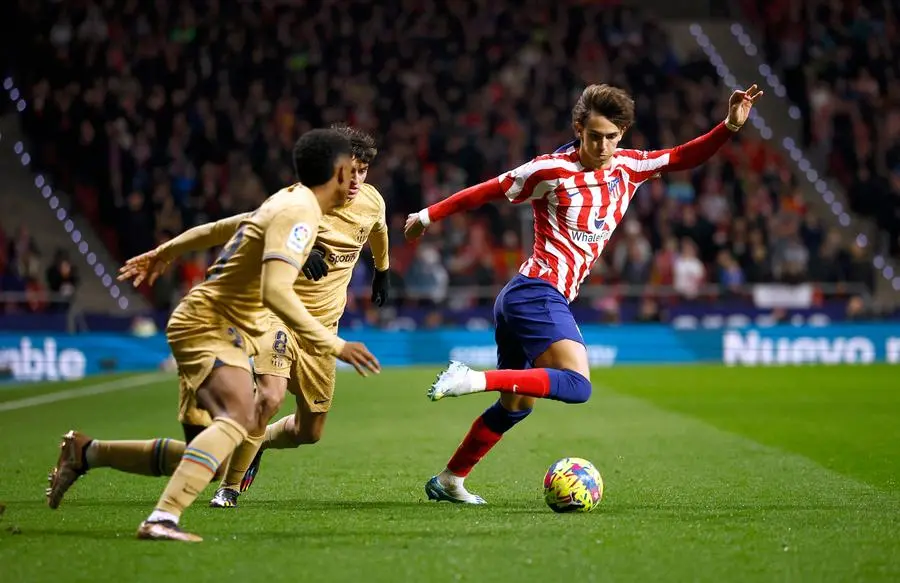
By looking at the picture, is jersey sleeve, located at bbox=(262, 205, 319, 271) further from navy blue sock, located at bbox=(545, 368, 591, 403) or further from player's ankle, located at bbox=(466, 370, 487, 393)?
navy blue sock, located at bbox=(545, 368, 591, 403)

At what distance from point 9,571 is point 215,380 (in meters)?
1.30

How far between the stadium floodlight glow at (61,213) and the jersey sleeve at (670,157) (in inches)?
711

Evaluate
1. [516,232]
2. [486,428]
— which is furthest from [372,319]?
[486,428]

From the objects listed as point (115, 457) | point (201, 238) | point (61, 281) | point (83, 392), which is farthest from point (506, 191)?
point (61, 281)

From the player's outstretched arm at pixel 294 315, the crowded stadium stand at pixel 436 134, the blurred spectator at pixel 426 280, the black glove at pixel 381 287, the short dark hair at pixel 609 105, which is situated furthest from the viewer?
the crowded stadium stand at pixel 436 134

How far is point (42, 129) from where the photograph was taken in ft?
82.8

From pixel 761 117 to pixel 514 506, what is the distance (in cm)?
2346

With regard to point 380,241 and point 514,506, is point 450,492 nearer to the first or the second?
point 514,506

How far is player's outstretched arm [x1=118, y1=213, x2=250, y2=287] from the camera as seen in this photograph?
23.0ft

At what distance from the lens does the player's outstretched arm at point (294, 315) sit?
19.3 feet

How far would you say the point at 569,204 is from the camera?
7727 mm

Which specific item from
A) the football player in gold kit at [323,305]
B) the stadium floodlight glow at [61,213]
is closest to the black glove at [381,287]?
the football player in gold kit at [323,305]

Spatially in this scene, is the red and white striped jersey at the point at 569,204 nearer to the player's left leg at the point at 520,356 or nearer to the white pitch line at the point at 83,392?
the player's left leg at the point at 520,356

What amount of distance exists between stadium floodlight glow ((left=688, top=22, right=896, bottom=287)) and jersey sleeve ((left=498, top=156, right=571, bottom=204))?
63.5 feet
